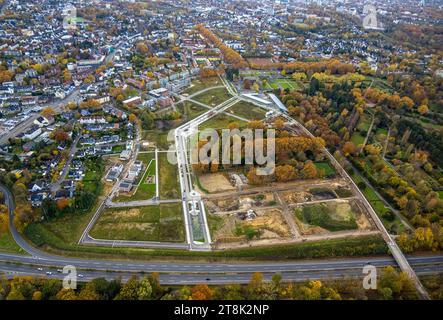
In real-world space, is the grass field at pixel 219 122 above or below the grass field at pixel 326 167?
above

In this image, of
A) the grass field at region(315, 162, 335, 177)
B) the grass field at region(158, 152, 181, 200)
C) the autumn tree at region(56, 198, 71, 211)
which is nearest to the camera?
the autumn tree at region(56, 198, 71, 211)

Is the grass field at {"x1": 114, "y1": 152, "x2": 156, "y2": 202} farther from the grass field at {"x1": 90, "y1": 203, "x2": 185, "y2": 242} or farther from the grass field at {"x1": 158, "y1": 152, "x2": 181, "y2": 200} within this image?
the grass field at {"x1": 90, "y1": 203, "x2": 185, "y2": 242}

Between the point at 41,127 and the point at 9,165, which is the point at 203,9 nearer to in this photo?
the point at 41,127

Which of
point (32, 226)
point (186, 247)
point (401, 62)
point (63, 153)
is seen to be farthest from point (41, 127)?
point (401, 62)

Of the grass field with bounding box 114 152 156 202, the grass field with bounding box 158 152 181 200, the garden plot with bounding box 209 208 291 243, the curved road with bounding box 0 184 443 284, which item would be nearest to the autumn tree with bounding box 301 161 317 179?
the garden plot with bounding box 209 208 291 243

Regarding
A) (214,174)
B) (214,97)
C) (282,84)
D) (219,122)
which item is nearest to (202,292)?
(214,174)

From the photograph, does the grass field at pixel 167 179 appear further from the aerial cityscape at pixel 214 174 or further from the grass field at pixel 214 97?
the grass field at pixel 214 97

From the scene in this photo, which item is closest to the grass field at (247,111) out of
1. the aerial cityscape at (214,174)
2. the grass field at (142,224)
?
the aerial cityscape at (214,174)
